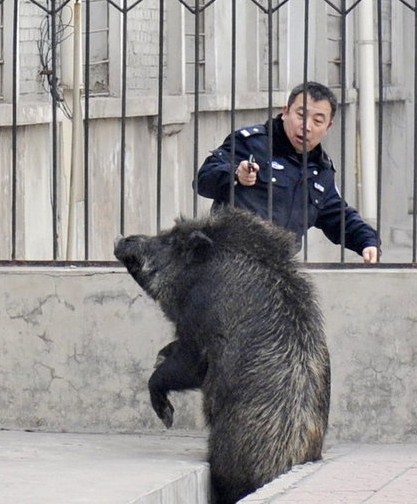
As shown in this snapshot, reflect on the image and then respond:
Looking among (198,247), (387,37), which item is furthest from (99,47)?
(198,247)

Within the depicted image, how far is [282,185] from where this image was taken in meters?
7.82

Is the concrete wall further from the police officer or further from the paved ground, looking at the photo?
the police officer

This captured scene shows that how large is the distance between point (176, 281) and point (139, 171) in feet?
19.6

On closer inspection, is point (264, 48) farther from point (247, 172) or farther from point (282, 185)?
point (247, 172)

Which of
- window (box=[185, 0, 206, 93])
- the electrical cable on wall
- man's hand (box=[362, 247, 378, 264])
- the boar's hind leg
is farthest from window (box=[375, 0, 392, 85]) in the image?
the boar's hind leg

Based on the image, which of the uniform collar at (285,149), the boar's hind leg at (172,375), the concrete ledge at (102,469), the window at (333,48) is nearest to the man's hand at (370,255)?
the uniform collar at (285,149)

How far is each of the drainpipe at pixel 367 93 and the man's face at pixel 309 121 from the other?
23.1 feet

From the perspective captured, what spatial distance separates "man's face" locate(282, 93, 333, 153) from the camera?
7707 millimetres

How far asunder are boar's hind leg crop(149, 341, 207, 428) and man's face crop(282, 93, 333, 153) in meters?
1.32

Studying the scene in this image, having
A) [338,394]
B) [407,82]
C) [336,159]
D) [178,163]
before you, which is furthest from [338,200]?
[407,82]

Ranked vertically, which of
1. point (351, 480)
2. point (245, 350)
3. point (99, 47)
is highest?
point (99, 47)

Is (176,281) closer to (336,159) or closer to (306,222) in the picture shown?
(306,222)

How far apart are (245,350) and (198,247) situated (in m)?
0.46

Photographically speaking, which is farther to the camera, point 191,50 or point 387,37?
point 387,37
